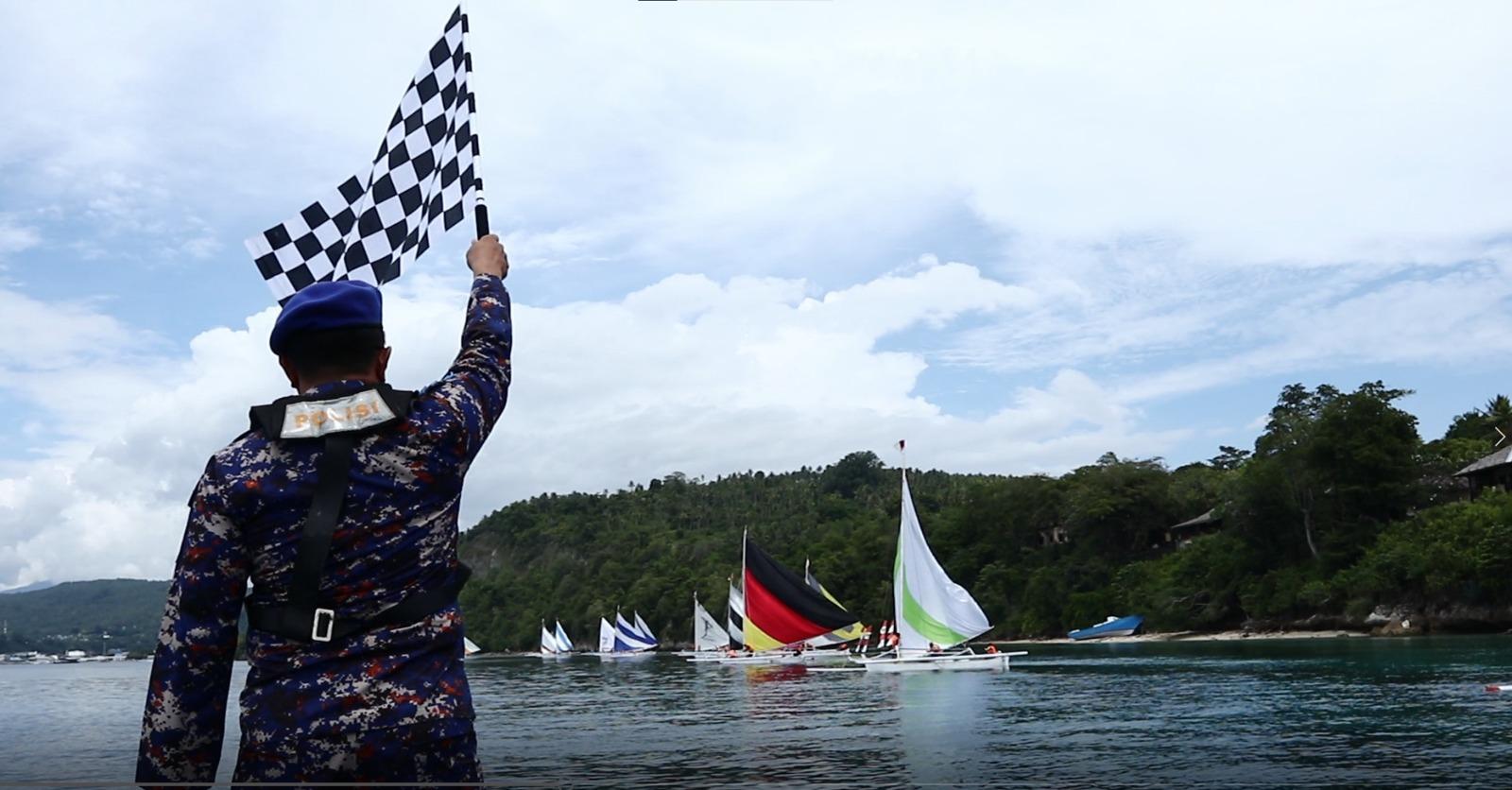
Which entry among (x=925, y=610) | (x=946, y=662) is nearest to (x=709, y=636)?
(x=946, y=662)

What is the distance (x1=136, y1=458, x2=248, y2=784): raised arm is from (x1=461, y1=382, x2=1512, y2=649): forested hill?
65249 millimetres

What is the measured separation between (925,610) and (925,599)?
0.63 meters

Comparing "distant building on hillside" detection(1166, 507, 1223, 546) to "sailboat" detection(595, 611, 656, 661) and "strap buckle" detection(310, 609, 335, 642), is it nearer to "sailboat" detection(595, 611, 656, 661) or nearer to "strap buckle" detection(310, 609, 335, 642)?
"sailboat" detection(595, 611, 656, 661)

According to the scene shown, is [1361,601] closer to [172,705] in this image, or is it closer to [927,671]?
[927,671]

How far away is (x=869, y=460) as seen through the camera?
7579 inches

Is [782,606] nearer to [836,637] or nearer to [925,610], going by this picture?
[925,610]

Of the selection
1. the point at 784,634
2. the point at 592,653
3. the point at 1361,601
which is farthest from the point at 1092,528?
the point at 592,653

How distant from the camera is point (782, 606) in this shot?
61.2m

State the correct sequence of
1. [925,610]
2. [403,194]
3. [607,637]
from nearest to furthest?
1. [403,194]
2. [925,610]
3. [607,637]

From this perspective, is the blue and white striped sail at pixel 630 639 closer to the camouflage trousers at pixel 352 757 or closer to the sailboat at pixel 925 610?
the sailboat at pixel 925 610

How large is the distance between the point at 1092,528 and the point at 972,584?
1310cm

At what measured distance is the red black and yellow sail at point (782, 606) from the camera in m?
59.7

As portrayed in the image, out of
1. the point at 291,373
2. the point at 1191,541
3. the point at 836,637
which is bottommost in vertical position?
the point at 291,373

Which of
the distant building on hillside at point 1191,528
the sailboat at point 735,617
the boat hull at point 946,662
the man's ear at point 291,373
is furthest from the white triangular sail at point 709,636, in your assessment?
the man's ear at point 291,373
